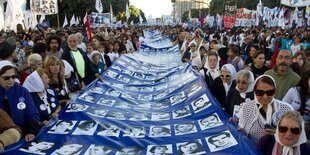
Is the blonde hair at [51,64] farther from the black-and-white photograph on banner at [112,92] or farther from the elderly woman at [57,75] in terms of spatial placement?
the black-and-white photograph on banner at [112,92]

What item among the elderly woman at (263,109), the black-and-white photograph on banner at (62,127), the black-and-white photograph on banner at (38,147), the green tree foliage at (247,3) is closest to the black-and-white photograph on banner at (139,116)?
the black-and-white photograph on banner at (62,127)

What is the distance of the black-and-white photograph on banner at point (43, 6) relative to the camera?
1466 cm

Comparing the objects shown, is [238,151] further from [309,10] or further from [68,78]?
[309,10]

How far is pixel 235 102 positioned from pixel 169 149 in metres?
1.20

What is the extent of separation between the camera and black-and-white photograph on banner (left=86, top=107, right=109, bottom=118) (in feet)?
19.6

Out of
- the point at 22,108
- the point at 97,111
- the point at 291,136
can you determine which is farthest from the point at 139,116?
the point at 291,136

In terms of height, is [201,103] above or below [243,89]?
below

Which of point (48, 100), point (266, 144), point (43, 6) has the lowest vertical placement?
point (266, 144)

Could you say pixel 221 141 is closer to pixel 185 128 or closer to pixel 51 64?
pixel 185 128

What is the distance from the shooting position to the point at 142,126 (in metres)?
5.71

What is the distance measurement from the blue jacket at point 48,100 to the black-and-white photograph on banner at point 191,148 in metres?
1.97

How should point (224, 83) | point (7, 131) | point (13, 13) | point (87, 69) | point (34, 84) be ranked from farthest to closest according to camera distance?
point (13, 13)
point (87, 69)
point (224, 83)
point (34, 84)
point (7, 131)

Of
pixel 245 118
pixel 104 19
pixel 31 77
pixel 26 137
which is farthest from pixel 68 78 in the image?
pixel 104 19

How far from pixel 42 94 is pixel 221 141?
2630 millimetres
